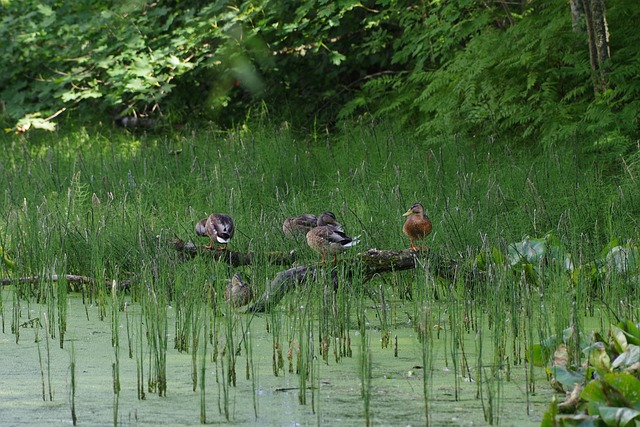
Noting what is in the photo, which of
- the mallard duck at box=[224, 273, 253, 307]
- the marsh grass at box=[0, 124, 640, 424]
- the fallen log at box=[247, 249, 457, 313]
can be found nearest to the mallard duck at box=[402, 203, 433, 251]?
the marsh grass at box=[0, 124, 640, 424]

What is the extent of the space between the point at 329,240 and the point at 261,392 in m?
1.78

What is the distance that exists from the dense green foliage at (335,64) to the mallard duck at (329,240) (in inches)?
118

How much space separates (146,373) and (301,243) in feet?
6.65

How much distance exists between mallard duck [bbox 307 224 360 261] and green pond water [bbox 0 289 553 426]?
93 centimetres

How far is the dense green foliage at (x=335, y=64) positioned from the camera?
28.2 feet

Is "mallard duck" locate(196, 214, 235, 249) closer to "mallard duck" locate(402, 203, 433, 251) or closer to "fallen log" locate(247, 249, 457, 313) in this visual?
"fallen log" locate(247, 249, 457, 313)

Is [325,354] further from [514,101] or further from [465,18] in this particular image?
[465,18]

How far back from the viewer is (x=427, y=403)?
3396 millimetres

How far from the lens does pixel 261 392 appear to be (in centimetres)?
371

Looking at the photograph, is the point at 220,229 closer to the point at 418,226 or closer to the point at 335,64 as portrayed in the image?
the point at 418,226

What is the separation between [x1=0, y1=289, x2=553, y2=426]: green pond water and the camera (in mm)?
3361

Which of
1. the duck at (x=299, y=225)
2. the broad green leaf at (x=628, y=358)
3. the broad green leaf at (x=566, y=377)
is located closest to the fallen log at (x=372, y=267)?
the duck at (x=299, y=225)

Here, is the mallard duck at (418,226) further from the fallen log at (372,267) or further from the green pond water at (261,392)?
the green pond water at (261,392)

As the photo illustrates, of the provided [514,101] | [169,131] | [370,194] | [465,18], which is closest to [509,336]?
[370,194]
